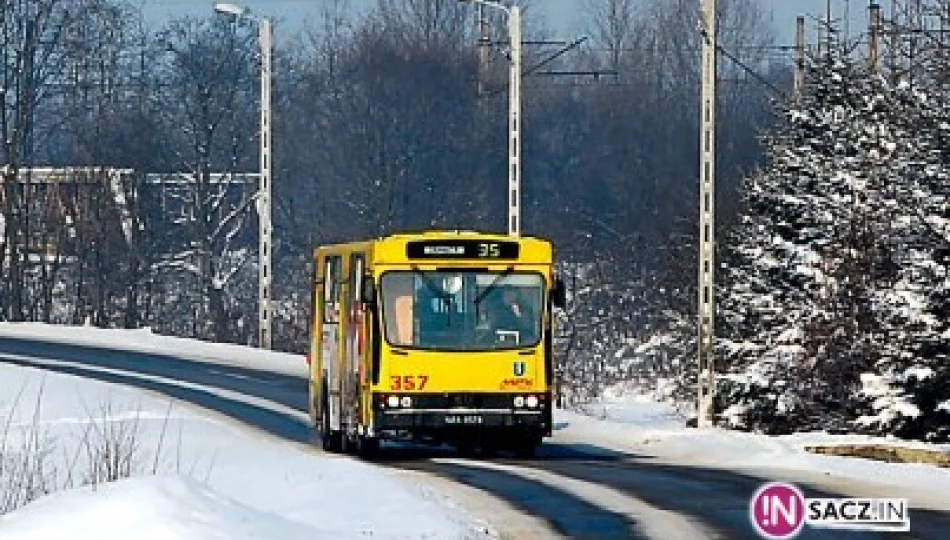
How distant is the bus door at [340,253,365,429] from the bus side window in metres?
0.87

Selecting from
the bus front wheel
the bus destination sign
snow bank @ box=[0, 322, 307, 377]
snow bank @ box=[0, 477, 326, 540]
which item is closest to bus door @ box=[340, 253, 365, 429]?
the bus destination sign

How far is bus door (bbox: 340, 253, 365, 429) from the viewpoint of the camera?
29.2 meters

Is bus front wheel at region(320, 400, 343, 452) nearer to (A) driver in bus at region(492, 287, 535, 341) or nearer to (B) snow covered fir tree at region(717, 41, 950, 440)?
(A) driver in bus at region(492, 287, 535, 341)

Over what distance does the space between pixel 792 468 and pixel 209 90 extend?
72377 millimetres

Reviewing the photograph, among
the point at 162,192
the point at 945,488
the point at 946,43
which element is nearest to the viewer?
the point at 945,488

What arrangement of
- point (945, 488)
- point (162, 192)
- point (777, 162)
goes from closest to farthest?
1. point (945, 488)
2. point (777, 162)
3. point (162, 192)

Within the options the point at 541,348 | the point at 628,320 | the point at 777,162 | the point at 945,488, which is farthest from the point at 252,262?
the point at 945,488

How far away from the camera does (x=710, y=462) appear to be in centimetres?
2941

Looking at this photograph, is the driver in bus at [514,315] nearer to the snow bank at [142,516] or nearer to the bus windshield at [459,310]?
the bus windshield at [459,310]

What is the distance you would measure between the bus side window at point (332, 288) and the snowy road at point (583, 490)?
1.95 meters

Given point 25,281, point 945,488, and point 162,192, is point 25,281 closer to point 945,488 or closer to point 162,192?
point 162,192

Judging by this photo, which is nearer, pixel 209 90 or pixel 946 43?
pixel 946 43

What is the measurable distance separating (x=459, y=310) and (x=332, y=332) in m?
3.35

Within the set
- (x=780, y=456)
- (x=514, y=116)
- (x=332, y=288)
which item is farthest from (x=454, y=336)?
(x=514, y=116)
